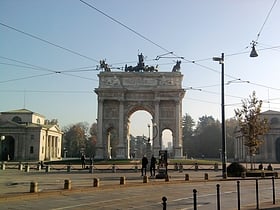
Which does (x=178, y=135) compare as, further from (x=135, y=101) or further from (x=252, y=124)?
(x=252, y=124)

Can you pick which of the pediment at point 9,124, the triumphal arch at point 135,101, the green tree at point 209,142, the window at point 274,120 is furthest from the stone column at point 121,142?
the green tree at point 209,142

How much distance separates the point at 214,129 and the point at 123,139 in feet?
190

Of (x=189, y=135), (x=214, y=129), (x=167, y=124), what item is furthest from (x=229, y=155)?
(x=167, y=124)

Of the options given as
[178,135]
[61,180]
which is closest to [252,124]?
[61,180]

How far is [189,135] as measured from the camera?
160 m

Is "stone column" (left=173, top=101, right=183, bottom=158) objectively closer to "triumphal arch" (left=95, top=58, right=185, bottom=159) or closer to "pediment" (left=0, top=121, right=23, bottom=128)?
"triumphal arch" (left=95, top=58, right=185, bottom=159)

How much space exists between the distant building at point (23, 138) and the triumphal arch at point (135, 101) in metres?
31.4

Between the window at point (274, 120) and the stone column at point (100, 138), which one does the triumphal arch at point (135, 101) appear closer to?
the stone column at point (100, 138)

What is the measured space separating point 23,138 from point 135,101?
1587 inches

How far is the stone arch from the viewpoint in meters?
91.4

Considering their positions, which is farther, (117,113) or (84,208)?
(117,113)

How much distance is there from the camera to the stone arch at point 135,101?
9138 cm

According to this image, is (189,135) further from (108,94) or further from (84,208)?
(84,208)

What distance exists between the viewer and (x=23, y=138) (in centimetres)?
11575
